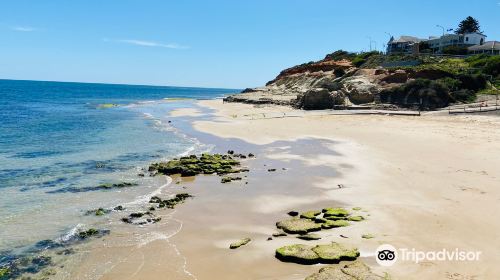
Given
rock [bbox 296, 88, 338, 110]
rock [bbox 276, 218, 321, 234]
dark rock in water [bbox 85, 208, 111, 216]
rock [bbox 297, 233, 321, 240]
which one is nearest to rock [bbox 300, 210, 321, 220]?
rock [bbox 276, 218, 321, 234]

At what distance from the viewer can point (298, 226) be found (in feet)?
48.1

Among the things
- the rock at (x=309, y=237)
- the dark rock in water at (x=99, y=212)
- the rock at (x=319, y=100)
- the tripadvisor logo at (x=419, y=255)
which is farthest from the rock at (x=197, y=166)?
the rock at (x=319, y=100)

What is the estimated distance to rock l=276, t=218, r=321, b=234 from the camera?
47.0ft

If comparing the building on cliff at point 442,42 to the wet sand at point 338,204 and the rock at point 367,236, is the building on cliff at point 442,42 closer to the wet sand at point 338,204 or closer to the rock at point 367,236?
the wet sand at point 338,204

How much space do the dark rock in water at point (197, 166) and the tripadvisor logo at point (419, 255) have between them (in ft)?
40.8

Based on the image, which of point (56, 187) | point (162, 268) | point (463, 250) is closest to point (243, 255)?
point (162, 268)

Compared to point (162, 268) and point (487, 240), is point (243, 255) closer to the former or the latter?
point (162, 268)

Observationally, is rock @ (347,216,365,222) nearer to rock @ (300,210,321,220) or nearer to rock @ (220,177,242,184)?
rock @ (300,210,321,220)

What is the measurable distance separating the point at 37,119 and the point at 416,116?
47355 millimetres

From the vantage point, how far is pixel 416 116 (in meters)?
46.0

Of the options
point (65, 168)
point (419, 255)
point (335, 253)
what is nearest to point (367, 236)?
point (419, 255)

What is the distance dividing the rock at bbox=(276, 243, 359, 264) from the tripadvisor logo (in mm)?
798

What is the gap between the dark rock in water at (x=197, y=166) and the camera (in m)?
23.6

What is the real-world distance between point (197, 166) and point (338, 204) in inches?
380
